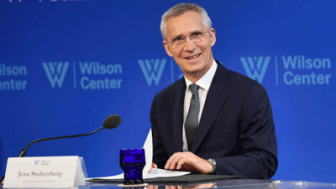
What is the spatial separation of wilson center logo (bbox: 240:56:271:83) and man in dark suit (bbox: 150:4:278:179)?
132 cm

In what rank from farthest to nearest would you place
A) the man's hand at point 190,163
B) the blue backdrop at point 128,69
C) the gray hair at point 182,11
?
the blue backdrop at point 128,69, the gray hair at point 182,11, the man's hand at point 190,163

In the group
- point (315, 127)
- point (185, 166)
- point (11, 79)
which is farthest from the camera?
point (11, 79)

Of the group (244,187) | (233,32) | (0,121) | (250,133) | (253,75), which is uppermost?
(233,32)

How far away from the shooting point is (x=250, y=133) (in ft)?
6.93

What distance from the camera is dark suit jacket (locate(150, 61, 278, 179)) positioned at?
2.02 m

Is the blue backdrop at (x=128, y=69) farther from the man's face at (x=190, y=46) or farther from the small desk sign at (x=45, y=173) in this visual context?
the small desk sign at (x=45, y=173)

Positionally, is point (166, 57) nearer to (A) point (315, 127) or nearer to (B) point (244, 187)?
(A) point (315, 127)

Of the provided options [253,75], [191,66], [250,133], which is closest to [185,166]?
[250,133]

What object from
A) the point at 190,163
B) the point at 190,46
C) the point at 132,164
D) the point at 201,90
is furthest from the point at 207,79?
the point at 132,164

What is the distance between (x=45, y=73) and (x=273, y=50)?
2.01 meters

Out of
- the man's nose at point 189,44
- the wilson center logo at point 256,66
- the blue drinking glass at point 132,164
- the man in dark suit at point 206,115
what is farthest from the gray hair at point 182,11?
the wilson center logo at point 256,66

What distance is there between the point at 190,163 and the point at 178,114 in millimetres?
599

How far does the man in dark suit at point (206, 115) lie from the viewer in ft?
6.43

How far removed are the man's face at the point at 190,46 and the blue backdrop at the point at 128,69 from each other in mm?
1441
